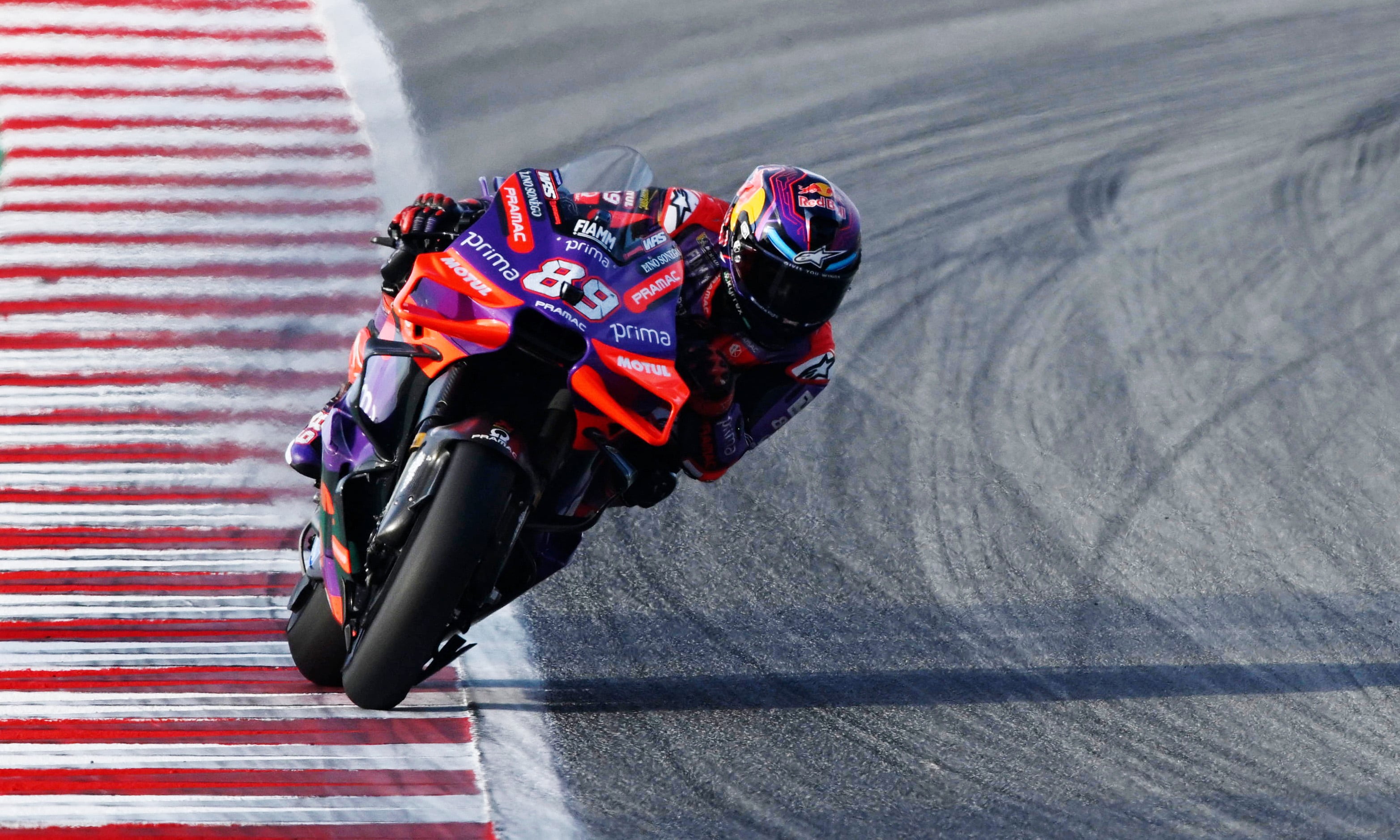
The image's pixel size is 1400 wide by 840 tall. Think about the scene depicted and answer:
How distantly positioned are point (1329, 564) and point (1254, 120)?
454 centimetres

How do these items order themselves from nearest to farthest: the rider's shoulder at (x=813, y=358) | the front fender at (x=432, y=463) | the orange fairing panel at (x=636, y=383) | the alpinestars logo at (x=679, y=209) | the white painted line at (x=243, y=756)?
the front fender at (x=432, y=463)
the orange fairing panel at (x=636, y=383)
the white painted line at (x=243, y=756)
the rider's shoulder at (x=813, y=358)
the alpinestars logo at (x=679, y=209)

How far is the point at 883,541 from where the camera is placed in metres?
6.38

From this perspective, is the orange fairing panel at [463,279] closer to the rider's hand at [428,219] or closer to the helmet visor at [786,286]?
the rider's hand at [428,219]

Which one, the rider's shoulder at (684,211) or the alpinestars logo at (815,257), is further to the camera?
the rider's shoulder at (684,211)

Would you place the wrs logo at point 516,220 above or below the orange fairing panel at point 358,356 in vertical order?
above

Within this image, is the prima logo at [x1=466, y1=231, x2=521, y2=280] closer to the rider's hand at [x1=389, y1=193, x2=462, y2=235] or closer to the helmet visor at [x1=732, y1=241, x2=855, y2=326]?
the rider's hand at [x1=389, y1=193, x2=462, y2=235]

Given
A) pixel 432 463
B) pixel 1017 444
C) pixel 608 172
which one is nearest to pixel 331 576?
pixel 432 463

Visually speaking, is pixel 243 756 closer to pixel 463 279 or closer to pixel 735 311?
pixel 463 279

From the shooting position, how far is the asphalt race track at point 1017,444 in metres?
5.06

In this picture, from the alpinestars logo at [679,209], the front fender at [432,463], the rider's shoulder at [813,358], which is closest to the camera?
the front fender at [432,463]

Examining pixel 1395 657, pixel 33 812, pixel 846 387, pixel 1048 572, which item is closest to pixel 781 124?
pixel 846 387

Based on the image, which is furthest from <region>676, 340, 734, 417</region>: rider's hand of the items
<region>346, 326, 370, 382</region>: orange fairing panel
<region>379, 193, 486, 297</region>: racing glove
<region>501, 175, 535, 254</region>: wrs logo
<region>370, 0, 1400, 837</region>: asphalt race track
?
<region>370, 0, 1400, 837</region>: asphalt race track

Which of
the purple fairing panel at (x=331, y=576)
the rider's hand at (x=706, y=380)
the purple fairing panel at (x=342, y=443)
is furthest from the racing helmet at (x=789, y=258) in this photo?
the purple fairing panel at (x=331, y=576)

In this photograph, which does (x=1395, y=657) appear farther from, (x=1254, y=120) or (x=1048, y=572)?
(x=1254, y=120)
